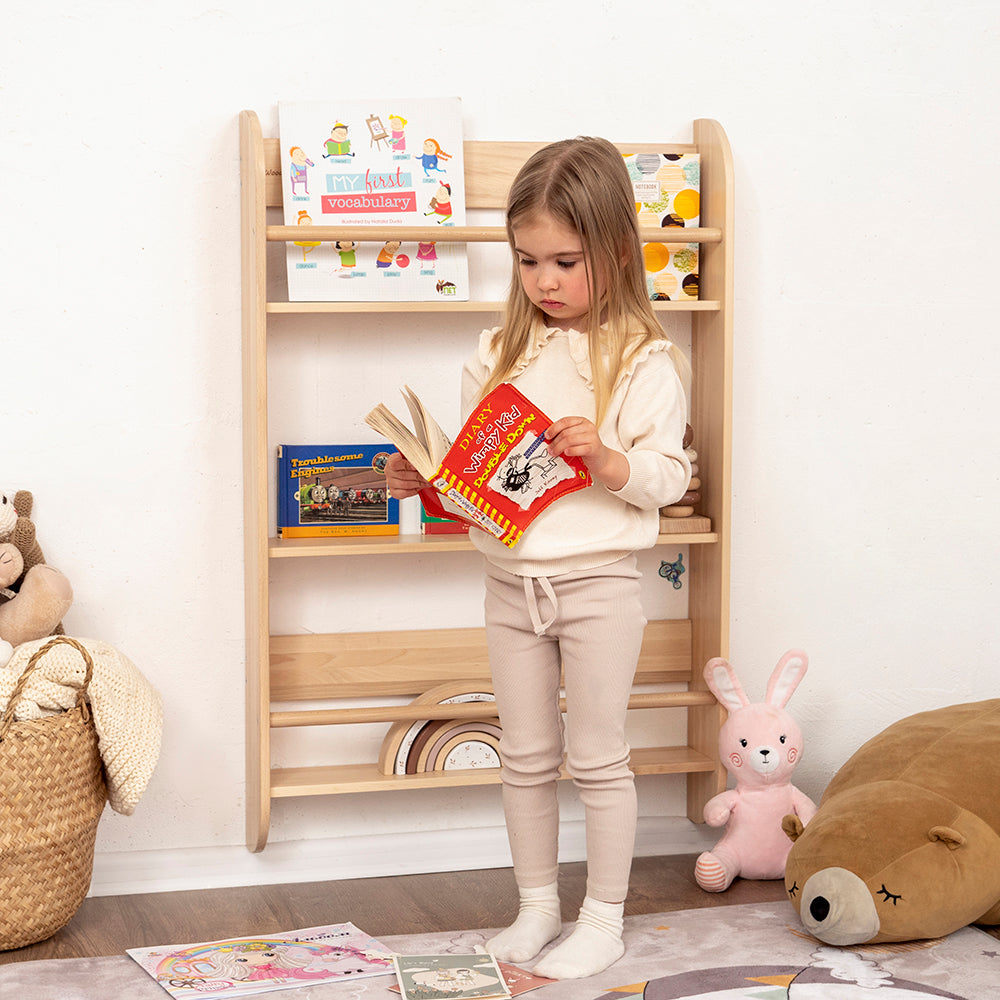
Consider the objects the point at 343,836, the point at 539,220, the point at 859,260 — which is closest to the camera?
the point at 539,220

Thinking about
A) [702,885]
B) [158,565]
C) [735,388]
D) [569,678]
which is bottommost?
[702,885]

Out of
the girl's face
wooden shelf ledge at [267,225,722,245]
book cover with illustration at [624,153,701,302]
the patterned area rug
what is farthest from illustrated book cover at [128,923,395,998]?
book cover with illustration at [624,153,701,302]

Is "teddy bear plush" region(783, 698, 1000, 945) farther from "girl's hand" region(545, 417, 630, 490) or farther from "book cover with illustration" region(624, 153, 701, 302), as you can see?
"book cover with illustration" region(624, 153, 701, 302)

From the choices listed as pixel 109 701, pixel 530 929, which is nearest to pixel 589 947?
pixel 530 929

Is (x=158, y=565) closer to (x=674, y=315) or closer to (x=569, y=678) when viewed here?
(x=569, y=678)

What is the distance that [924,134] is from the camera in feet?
6.93

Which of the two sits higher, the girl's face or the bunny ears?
the girl's face

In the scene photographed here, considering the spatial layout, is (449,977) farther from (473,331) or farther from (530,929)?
(473,331)

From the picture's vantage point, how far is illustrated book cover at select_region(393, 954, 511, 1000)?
1.38 m

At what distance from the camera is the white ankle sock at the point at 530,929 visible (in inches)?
58.7

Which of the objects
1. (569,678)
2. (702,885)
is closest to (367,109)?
(569,678)

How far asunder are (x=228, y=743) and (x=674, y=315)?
1.05 m

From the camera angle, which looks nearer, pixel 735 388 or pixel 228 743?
pixel 228 743

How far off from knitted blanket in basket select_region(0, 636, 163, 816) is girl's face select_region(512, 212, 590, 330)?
78 cm
